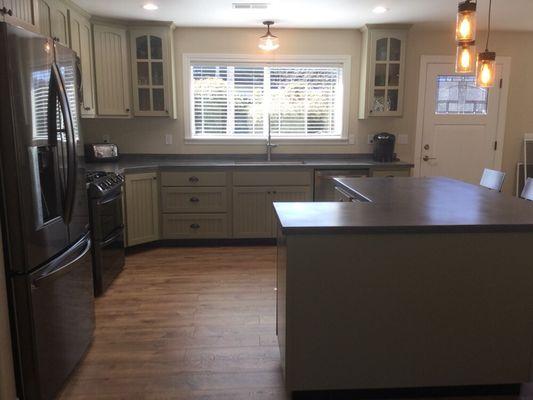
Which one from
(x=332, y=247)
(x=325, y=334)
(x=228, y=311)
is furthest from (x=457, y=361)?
(x=228, y=311)

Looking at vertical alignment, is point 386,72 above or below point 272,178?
above

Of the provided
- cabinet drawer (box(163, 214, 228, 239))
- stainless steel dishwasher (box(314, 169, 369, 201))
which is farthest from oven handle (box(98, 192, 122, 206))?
stainless steel dishwasher (box(314, 169, 369, 201))

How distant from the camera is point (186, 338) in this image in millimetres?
2605

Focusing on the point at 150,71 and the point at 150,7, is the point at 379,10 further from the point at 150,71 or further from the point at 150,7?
the point at 150,71

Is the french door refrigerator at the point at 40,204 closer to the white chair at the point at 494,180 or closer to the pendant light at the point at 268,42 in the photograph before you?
the pendant light at the point at 268,42

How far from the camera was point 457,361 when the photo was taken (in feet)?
6.54

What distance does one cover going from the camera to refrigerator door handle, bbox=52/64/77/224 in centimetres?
200

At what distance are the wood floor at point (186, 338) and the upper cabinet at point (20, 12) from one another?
1.89 metres

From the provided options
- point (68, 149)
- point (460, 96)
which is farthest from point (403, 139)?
point (68, 149)

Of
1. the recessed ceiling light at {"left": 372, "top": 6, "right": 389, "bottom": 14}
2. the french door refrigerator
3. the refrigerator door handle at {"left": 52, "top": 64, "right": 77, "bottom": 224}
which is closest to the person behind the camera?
the french door refrigerator

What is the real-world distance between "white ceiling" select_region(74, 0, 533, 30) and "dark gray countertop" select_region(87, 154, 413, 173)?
141cm

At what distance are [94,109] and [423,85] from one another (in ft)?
11.5

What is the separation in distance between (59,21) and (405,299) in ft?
10.8

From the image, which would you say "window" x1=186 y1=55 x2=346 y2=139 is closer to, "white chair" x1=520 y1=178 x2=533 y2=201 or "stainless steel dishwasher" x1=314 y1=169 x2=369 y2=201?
"stainless steel dishwasher" x1=314 y1=169 x2=369 y2=201
